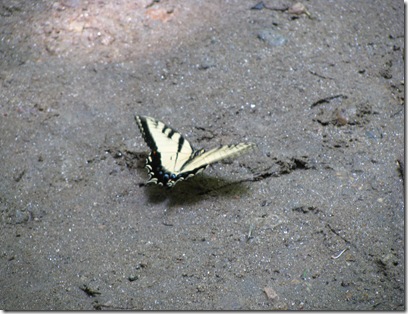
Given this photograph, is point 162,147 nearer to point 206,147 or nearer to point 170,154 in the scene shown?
point 170,154

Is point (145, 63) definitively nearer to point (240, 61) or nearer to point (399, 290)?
point (240, 61)

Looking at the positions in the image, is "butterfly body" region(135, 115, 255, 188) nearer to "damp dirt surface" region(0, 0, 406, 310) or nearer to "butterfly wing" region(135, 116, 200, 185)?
"butterfly wing" region(135, 116, 200, 185)

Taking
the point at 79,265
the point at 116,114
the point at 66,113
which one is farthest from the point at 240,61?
the point at 79,265

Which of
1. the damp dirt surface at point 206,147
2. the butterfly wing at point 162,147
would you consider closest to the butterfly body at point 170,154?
the butterfly wing at point 162,147

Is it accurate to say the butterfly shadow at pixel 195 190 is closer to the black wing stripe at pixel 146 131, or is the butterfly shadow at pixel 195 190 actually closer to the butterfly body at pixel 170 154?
the butterfly body at pixel 170 154

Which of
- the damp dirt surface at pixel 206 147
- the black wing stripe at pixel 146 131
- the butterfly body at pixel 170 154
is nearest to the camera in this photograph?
the damp dirt surface at pixel 206 147
